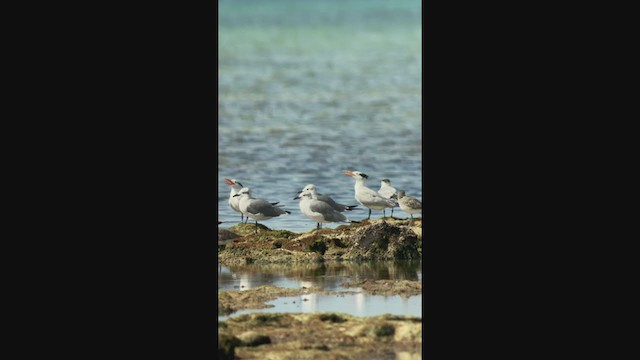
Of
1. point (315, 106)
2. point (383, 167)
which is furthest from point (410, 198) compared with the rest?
point (315, 106)

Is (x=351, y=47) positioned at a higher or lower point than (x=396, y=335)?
higher

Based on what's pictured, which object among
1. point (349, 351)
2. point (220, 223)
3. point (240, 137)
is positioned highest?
point (240, 137)

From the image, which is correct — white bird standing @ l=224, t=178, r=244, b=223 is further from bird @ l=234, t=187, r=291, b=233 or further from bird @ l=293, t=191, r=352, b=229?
bird @ l=293, t=191, r=352, b=229

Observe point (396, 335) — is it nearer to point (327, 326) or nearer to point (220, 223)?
point (327, 326)

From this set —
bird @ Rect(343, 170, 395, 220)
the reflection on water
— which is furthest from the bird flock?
the reflection on water

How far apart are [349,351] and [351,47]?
2.11 meters

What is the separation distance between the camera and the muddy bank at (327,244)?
7453 mm

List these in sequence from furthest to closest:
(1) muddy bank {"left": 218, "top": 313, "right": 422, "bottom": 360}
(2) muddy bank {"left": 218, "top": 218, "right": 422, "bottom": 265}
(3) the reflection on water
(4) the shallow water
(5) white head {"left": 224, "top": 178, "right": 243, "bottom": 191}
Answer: (5) white head {"left": 224, "top": 178, "right": 243, "bottom": 191} → (2) muddy bank {"left": 218, "top": 218, "right": 422, "bottom": 265} → (3) the reflection on water → (4) the shallow water → (1) muddy bank {"left": 218, "top": 313, "right": 422, "bottom": 360}

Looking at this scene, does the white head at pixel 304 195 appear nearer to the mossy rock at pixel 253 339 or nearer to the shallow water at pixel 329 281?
the shallow water at pixel 329 281

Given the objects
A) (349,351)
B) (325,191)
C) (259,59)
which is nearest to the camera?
(349,351)

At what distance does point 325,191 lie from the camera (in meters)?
7.50

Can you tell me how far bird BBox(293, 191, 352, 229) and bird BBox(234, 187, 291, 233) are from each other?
116mm

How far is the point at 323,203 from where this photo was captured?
7516 millimetres

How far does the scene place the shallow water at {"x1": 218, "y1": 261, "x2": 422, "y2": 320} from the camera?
687cm
